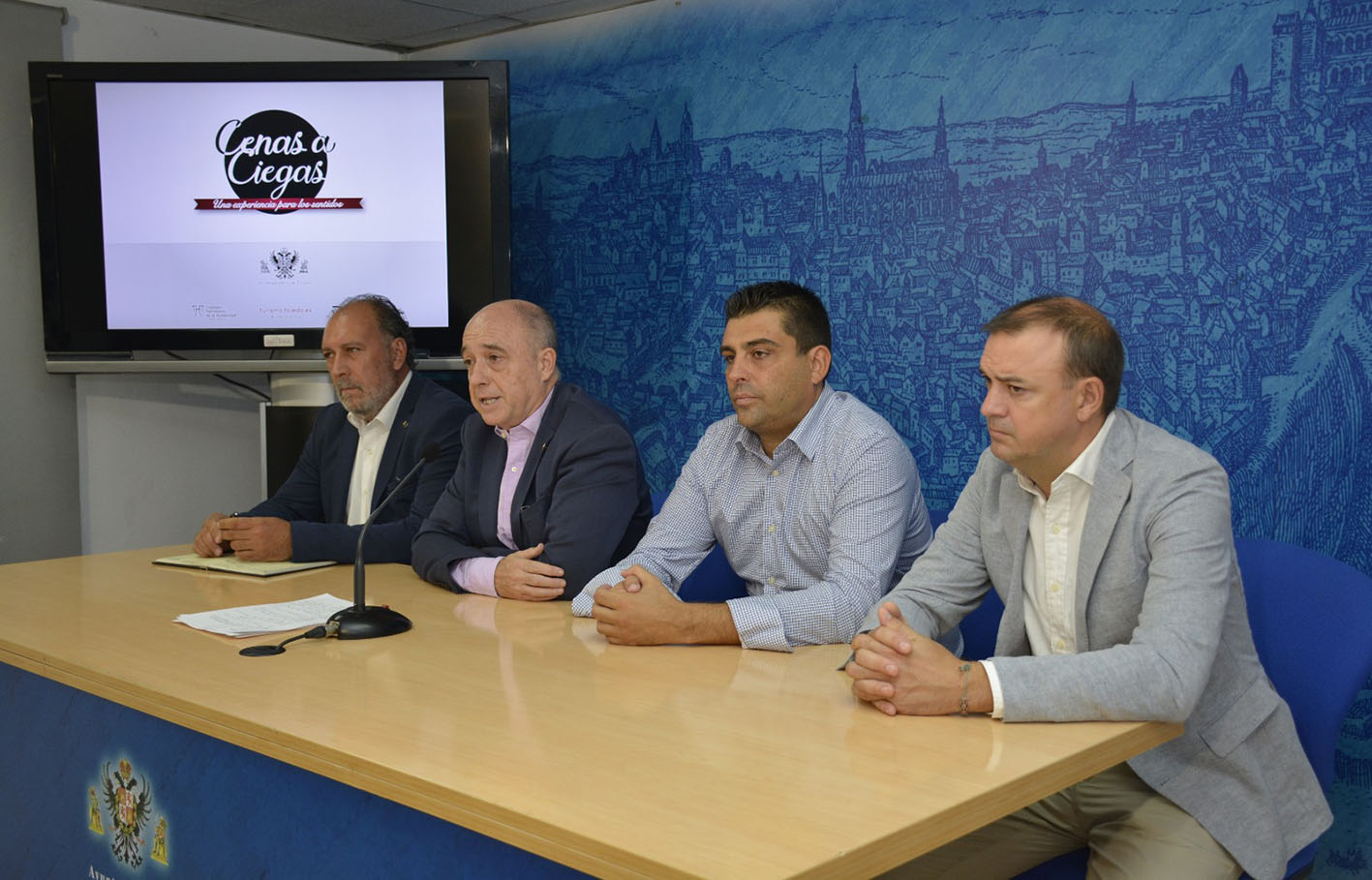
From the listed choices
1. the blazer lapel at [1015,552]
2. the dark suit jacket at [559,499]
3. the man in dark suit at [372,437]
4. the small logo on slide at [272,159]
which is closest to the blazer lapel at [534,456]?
the dark suit jacket at [559,499]

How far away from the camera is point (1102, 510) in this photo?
1.99m

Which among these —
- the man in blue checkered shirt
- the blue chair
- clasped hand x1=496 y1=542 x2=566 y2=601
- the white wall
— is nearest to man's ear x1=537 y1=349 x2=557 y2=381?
the man in blue checkered shirt

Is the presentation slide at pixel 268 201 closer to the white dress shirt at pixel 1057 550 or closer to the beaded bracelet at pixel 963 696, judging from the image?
the white dress shirt at pixel 1057 550

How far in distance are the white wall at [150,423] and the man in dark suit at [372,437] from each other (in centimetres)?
118

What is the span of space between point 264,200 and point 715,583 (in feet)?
7.58

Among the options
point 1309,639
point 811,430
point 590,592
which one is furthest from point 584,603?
point 1309,639

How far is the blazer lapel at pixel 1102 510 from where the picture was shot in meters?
1.97

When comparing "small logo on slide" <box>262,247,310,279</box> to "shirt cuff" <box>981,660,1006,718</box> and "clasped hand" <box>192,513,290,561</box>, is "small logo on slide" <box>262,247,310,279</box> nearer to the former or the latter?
"clasped hand" <box>192,513,290,561</box>

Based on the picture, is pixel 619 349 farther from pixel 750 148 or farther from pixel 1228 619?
pixel 1228 619

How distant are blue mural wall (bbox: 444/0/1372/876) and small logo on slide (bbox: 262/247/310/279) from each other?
0.91m

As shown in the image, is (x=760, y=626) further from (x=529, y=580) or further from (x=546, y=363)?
(x=546, y=363)

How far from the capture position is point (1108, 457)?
200 cm

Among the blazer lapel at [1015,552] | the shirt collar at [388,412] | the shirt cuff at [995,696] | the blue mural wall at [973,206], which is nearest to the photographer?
the shirt cuff at [995,696]

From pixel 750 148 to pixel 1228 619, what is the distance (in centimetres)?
254
